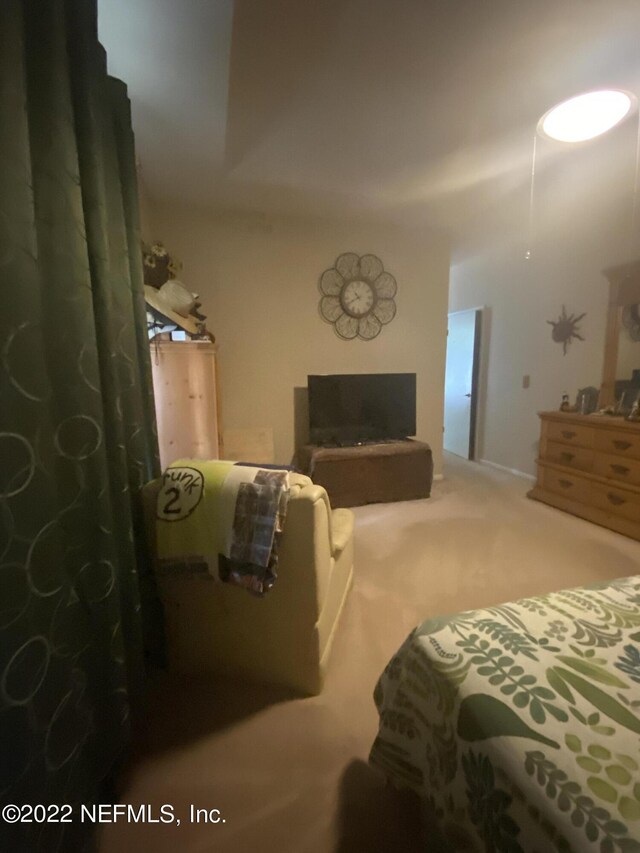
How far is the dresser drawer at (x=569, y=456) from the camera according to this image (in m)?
3.08

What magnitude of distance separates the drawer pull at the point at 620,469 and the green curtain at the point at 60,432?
3.21 m

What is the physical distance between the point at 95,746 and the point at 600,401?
12.9 ft

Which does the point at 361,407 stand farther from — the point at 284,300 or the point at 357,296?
the point at 284,300

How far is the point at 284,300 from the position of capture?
3590mm

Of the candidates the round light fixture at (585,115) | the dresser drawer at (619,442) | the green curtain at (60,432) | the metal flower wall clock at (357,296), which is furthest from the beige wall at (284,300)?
the green curtain at (60,432)

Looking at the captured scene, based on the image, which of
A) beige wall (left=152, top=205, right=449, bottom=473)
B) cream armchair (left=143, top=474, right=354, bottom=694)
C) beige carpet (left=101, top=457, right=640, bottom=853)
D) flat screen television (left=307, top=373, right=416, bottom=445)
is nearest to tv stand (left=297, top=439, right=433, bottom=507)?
flat screen television (left=307, top=373, right=416, bottom=445)

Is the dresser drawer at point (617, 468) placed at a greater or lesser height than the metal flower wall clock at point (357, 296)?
lesser

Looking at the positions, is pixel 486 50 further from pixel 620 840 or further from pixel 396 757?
pixel 396 757

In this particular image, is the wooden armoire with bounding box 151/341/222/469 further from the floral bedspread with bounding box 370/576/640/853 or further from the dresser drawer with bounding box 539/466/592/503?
the dresser drawer with bounding box 539/466/592/503

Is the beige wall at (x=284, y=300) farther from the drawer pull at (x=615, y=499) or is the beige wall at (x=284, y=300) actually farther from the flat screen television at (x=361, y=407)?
the drawer pull at (x=615, y=499)

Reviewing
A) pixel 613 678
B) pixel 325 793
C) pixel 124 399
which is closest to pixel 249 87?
pixel 124 399

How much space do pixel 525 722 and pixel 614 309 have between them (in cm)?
356

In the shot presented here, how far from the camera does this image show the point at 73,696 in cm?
98

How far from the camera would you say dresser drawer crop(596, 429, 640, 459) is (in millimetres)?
2715
